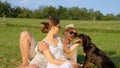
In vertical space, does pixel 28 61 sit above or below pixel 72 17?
above

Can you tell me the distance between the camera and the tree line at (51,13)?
6103 cm

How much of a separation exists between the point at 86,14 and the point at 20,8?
12.4 metres

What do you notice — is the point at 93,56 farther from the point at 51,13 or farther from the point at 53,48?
the point at 51,13

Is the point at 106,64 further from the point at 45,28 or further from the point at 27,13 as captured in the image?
the point at 27,13

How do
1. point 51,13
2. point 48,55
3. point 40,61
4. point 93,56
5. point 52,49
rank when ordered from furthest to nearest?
1. point 51,13
2. point 93,56
3. point 40,61
4. point 52,49
5. point 48,55

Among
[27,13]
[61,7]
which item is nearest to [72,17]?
[61,7]

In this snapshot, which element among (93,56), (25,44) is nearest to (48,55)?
(25,44)

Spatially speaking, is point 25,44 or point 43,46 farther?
point 25,44

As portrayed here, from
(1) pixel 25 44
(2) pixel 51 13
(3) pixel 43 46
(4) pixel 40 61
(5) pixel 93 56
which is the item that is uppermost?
(3) pixel 43 46

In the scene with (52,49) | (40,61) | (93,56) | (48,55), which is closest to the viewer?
(48,55)

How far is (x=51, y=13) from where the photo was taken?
62312 millimetres

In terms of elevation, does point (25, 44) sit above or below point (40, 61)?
above

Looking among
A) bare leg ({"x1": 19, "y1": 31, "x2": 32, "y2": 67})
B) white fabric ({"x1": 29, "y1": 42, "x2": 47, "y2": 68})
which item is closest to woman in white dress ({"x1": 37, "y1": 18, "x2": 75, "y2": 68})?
white fabric ({"x1": 29, "y1": 42, "x2": 47, "y2": 68})

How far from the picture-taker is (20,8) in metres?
64.1
